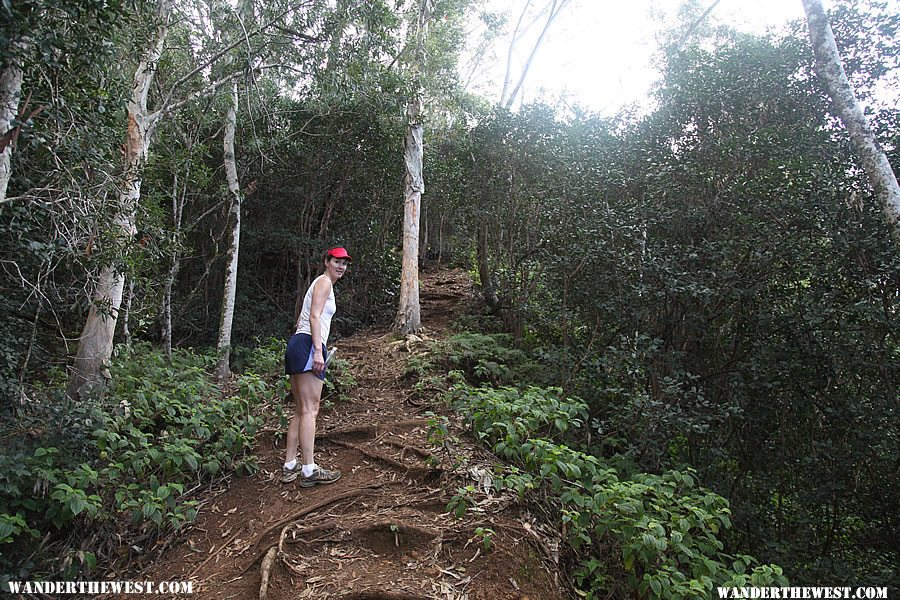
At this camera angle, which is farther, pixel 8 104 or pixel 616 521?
pixel 616 521

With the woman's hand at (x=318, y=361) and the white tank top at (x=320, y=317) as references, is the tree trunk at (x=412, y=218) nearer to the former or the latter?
the white tank top at (x=320, y=317)

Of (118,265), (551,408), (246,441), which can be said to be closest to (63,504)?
(246,441)

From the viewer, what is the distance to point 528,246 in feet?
27.8

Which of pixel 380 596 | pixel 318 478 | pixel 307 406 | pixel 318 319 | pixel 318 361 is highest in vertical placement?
pixel 318 319

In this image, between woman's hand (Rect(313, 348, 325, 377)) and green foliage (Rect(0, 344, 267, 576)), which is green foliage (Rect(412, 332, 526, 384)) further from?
woman's hand (Rect(313, 348, 325, 377))

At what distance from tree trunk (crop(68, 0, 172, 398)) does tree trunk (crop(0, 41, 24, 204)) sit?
1.14 m

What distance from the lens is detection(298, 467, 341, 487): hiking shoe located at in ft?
13.8

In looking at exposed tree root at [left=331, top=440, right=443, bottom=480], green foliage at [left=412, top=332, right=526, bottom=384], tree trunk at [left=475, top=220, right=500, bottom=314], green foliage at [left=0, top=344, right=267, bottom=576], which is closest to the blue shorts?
green foliage at [left=0, top=344, right=267, bottom=576]

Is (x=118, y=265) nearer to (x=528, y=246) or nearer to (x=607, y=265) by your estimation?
(x=607, y=265)

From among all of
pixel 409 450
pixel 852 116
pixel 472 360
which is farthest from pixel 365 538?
pixel 852 116

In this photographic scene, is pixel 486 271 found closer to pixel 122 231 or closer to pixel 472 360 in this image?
pixel 472 360

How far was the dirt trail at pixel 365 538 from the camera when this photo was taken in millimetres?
3137

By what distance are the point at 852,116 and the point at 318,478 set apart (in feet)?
20.0

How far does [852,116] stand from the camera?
491cm
